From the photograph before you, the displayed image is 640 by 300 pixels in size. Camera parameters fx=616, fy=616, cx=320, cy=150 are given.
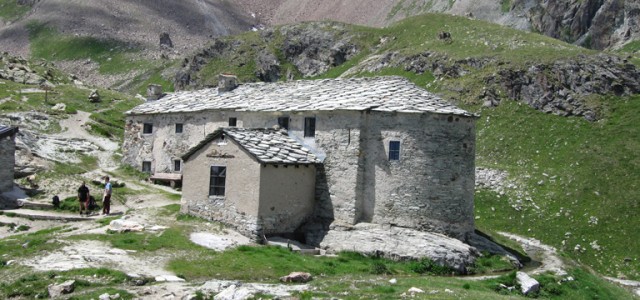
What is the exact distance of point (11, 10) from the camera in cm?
18825

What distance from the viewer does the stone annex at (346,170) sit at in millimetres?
31266

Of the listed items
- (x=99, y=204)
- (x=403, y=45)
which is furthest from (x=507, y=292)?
(x=403, y=45)

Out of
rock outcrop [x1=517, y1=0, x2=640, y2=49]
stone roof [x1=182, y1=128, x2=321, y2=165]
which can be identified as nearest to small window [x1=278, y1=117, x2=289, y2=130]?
stone roof [x1=182, y1=128, x2=321, y2=165]

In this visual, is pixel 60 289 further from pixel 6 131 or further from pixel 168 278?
pixel 6 131

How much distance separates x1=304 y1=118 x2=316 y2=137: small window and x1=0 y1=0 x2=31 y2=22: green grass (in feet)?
567

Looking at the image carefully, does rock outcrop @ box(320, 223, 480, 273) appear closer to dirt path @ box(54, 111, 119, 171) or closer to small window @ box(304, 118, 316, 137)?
small window @ box(304, 118, 316, 137)

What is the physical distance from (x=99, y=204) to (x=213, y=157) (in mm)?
10164

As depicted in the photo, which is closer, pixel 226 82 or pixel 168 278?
pixel 168 278

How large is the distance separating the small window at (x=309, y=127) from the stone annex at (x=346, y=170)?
0.06 m

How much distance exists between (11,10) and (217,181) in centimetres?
18505

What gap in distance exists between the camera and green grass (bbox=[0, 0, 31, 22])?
7185 inches

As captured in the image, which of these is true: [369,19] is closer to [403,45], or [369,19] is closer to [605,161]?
[403,45]

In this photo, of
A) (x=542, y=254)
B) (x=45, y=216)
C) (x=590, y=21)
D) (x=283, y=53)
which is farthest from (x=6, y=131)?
(x=590, y=21)

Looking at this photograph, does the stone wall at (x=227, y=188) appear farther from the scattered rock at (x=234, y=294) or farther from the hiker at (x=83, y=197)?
the scattered rock at (x=234, y=294)
